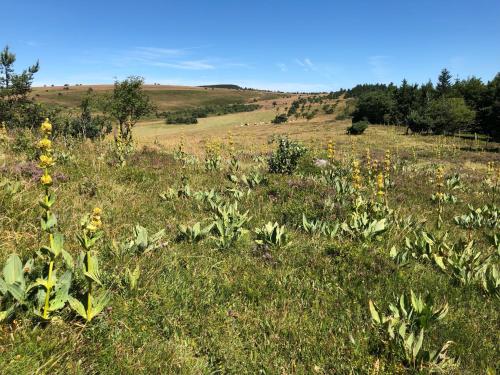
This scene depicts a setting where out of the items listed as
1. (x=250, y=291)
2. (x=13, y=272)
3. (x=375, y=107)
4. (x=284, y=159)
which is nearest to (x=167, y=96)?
(x=375, y=107)

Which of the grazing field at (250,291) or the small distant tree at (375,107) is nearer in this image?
the grazing field at (250,291)

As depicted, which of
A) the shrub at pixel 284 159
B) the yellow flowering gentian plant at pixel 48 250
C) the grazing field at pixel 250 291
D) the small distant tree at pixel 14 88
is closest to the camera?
the yellow flowering gentian plant at pixel 48 250

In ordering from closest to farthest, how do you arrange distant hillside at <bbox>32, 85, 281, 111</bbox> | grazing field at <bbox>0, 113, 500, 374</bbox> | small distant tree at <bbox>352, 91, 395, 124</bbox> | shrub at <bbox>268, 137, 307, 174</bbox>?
grazing field at <bbox>0, 113, 500, 374</bbox> < shrub at <bbox>268, 137, 307, 174</bbox> < small distant tree at <bbox>352, 91, 395, 124</bbox> < distant hillside at <bbox>32, 85, 281, 111</bbox>

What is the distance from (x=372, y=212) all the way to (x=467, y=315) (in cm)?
365

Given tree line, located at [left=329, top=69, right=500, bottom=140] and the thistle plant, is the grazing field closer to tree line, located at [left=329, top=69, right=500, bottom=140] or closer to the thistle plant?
the thistle plant

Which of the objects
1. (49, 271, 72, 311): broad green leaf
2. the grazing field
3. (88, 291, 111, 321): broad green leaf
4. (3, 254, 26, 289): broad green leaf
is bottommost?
the grazing field

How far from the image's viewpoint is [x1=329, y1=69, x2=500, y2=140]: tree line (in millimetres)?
50188

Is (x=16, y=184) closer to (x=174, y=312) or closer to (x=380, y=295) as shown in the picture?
(x=174, y=312)

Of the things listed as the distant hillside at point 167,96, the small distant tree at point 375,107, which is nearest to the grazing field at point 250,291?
the small distant tree at point 375,107

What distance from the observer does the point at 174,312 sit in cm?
361

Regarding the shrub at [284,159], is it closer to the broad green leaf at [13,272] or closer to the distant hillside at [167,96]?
the broad green leaf at [13,272]

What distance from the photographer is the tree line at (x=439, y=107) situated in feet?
165

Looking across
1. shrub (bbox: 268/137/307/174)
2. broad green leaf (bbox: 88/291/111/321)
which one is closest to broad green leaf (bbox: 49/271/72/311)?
broad green leaf (bbox: 88/291/111/321)

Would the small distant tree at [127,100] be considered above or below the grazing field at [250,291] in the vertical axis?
above
